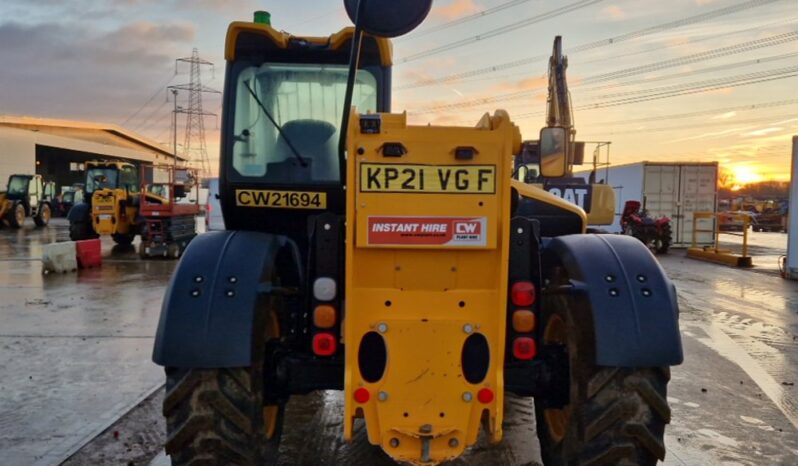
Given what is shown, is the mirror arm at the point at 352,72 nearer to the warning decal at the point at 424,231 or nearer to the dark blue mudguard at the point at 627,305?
the warning decal at the point at 424,231

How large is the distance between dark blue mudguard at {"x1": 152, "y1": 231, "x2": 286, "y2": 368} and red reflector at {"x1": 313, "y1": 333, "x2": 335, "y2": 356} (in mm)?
364

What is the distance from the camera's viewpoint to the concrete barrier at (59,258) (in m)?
13.6

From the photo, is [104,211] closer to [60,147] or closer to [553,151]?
[553,151]

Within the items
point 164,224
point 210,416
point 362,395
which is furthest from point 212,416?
point 164,224

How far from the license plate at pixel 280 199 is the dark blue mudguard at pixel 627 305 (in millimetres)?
1755

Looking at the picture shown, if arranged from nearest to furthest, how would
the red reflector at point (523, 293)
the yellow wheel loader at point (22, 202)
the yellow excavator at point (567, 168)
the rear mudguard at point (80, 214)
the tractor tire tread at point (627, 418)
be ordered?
the tractor tire tread at point (627, 418) < the red reflector at point (523, 293) < the yellow excavator at point (567, 168) < the rear mudguard at point (80, 214) < the yellow wheel loader at point (22, 202)

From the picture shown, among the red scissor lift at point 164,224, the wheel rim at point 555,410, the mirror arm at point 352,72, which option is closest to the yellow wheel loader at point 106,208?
the red scissor lift at point 164,224

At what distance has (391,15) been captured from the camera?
269cm

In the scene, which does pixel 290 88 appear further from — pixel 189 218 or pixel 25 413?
pixel 189 218

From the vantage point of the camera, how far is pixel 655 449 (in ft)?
10.2

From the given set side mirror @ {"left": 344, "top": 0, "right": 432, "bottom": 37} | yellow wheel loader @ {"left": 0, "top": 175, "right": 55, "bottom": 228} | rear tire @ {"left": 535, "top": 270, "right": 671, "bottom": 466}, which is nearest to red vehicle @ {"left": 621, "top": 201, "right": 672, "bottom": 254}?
rear tire @ {"left": 535, "top": 270, "right": 671, "bottom": 466}

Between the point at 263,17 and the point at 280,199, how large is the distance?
1.25 meters

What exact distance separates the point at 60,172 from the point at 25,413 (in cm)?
6870

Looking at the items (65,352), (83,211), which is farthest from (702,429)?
(83,211)
